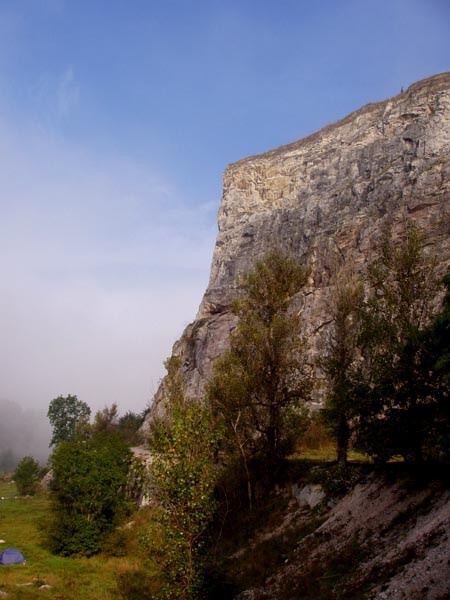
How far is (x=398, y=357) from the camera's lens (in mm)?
14867

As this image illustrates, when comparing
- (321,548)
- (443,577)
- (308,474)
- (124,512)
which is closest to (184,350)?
(124,512)

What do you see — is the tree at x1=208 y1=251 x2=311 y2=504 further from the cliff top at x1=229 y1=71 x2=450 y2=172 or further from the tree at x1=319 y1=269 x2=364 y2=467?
the cliff top at x1=229 y1=71 x2=450 y2=172

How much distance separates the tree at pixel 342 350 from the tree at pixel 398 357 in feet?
4.98

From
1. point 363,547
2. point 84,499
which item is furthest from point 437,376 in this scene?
point 84,499

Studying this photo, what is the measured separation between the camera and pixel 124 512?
26.0 meters

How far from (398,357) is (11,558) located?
909 inches

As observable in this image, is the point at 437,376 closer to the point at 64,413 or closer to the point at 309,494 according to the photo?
the point at 309,494

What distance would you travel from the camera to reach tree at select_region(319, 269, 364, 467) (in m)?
17.9

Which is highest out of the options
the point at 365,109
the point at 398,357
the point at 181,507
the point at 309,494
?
the point at 365,109

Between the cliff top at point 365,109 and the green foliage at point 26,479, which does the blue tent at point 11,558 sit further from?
the cliff top at point 365,109

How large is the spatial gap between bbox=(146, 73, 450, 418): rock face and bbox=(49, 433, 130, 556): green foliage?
84.2 feet

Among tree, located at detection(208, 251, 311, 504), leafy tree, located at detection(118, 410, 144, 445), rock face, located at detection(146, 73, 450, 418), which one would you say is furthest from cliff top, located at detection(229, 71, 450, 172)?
tree, located at detection(208, 251, 311, 504)

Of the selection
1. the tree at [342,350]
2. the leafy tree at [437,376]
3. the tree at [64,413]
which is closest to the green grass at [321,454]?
the tree at [342,350]

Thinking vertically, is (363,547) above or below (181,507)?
below
